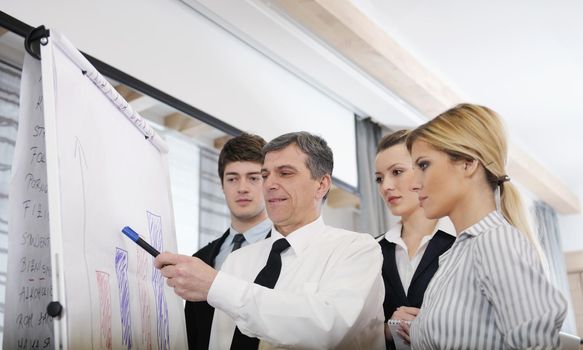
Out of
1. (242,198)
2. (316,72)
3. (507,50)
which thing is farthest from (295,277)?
(507,50)

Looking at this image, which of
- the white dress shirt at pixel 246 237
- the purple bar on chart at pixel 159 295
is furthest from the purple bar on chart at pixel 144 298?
the white dress shirt at pixel 246 237

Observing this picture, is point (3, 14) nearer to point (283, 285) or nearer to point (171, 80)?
point (171, 80)

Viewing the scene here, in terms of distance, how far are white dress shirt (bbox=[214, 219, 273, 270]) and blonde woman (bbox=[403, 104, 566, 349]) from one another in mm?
855

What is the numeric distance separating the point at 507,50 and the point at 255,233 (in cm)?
248

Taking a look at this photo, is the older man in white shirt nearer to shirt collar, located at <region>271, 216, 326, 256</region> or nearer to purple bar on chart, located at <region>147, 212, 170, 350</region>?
shirt collar, located at <region>271, 216, 326, 256</region>

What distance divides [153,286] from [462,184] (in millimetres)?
846

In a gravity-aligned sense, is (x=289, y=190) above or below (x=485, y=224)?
above

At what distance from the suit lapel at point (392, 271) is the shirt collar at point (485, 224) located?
1.91 feet

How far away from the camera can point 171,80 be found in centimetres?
281

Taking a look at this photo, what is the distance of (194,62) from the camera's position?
2.98 meters

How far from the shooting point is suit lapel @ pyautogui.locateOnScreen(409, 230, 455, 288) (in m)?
1.78

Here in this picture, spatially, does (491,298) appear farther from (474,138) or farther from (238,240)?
(238,240)

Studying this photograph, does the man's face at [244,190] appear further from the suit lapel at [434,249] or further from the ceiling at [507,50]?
the ceiling at [507,50]

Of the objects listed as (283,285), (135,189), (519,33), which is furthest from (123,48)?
(519,33)
